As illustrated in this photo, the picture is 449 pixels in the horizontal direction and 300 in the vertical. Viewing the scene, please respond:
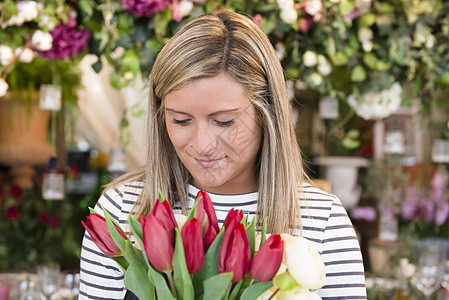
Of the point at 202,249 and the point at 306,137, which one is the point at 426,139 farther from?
the point at 202,249

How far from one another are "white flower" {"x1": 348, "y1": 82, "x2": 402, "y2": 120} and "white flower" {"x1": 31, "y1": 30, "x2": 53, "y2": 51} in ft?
3.45

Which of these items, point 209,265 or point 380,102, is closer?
point 209,265

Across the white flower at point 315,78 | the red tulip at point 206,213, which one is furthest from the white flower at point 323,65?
the red tulip at point 206,213

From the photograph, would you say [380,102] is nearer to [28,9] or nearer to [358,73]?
[358,73]

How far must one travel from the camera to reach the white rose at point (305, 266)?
2.12 feet

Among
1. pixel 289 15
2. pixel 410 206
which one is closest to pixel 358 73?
pixel 289 15

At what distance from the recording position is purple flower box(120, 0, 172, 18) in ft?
5.22

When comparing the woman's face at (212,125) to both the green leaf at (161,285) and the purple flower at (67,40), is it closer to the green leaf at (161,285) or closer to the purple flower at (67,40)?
the green leaf at (161,285)

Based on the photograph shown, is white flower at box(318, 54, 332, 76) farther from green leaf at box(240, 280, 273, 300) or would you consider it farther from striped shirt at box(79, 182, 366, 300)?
green leaf at box(240, 280, 273, 300)

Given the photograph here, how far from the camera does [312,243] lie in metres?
1.07

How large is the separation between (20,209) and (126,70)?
53.8 inches

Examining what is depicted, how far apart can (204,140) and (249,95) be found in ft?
0.40

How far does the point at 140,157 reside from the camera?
3.05m

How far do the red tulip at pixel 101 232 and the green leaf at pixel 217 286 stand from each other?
0.13 metres
